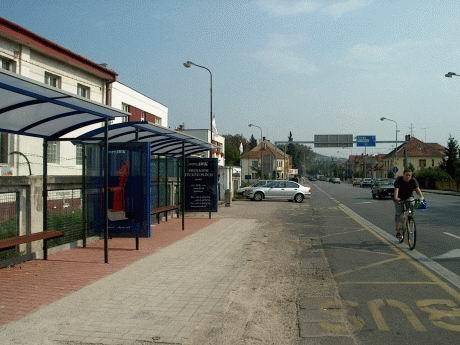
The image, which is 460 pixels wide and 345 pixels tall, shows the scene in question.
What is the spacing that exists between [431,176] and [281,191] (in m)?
40.8

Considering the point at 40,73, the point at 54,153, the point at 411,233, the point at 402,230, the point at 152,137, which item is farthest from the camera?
the point at 54,153

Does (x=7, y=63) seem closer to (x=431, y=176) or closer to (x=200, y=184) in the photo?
(x=200, y=184)

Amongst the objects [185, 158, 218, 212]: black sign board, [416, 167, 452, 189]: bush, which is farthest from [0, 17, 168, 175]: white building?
[416, 167, 452, 189]: bush

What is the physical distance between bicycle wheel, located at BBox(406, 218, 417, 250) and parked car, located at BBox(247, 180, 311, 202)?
23.3 metres

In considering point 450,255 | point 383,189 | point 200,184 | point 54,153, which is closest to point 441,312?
point 450,255

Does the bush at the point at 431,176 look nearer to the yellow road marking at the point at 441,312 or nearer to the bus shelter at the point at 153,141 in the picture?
the bus shelter at the point at 153,141

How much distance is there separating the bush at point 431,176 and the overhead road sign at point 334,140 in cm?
1461

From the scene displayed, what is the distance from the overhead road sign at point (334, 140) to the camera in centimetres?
5791

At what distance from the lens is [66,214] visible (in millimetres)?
10516

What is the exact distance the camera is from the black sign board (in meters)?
17.8

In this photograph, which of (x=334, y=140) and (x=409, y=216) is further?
(x=334, y=140)

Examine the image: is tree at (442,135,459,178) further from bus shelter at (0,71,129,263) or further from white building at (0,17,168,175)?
bus shelter at (0,71,129,263)

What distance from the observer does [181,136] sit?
13.8m

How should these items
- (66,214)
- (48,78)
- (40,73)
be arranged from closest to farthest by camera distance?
(66,214)
(40,73)
(48,78)
